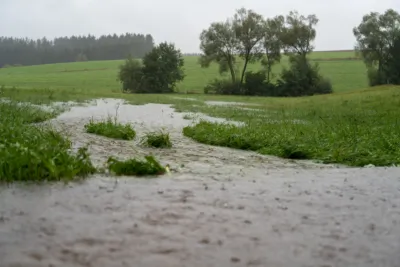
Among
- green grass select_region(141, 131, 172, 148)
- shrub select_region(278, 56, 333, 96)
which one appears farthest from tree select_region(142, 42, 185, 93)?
green grass select_region(141, 131, 172, 148)

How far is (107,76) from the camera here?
9562cm

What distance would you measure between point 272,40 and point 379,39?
16.9 meters

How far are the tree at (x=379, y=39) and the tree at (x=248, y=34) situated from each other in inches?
639

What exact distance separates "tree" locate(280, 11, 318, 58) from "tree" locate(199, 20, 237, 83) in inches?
343

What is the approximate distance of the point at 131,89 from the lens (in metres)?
74.8

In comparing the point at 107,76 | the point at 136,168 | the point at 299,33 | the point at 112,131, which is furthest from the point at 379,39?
the point at 136,168

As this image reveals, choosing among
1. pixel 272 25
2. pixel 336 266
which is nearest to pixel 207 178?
pixel 336 266

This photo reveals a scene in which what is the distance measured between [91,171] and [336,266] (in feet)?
15.7

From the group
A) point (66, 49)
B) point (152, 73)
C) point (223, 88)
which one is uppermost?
point (66, 49)

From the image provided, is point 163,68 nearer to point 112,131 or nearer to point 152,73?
point 152,73

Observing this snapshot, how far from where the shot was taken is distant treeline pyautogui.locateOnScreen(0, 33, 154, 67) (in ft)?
400

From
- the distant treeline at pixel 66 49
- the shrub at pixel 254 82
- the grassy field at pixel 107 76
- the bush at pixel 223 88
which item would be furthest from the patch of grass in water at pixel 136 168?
the distant treeline at pixel 66 49

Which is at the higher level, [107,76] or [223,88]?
[107,76]

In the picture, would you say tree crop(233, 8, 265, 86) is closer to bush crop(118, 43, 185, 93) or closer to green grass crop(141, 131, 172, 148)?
bush crop(118, 43, 185, 93)
